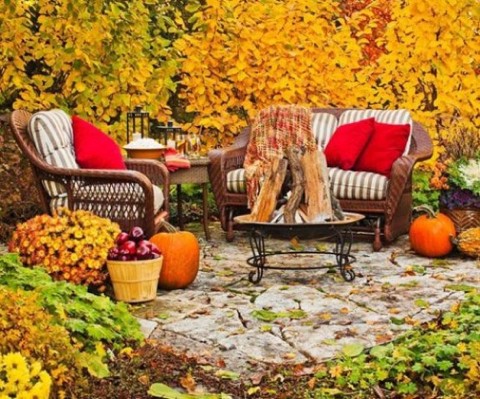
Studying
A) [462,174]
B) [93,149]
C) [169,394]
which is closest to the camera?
[169,394]

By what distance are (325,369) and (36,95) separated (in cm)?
424

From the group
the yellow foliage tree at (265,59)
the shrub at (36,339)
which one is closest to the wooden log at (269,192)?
the yellow foliage tree at (265,59)

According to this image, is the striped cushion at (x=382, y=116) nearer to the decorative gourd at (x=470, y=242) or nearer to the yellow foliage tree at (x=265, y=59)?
the yellow foliage tree at (x=265, y=59)

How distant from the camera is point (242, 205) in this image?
651 centimetres

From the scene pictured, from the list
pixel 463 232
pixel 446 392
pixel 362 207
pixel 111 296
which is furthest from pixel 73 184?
pixel 446 392

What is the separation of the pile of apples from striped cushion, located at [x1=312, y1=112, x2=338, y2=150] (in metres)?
2.51

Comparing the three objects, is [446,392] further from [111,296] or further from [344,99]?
[344,99]

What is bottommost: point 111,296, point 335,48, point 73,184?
point 111,296

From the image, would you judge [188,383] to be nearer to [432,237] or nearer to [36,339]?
[36,339]

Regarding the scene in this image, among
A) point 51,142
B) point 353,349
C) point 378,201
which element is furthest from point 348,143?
point 353,349

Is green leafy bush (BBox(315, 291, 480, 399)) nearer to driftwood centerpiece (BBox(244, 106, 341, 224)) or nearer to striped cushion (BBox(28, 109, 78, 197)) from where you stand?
driftwood centerpiece (BBox(244, 106, 341, 224))

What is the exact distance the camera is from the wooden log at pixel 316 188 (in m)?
5.45

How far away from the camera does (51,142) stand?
17.9 ft

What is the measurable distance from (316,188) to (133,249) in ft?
4.52
